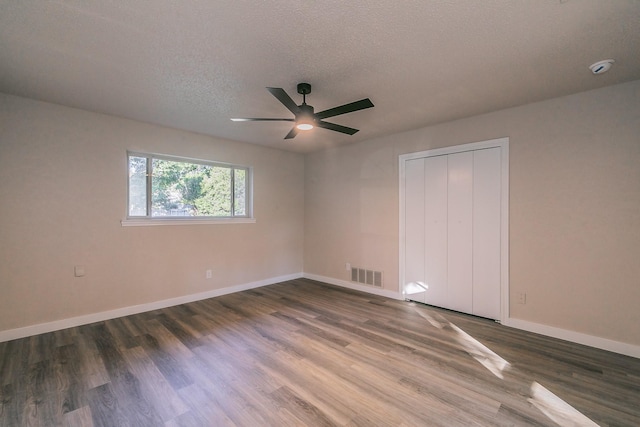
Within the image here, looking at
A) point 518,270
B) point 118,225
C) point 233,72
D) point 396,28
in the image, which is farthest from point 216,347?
point 518,270

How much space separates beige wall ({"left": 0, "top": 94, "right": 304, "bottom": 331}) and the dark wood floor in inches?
16.8

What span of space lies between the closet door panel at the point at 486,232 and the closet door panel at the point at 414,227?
70 centimetres

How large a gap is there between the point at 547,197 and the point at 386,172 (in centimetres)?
205

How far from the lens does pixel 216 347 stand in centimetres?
269

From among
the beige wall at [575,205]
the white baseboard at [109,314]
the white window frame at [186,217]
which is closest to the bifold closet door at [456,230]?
the beige wall at [575,205]

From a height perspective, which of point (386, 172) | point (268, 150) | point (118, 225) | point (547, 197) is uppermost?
point (268, 150)

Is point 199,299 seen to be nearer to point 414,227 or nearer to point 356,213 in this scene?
point 356,213

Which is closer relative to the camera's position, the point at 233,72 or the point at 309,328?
the point at 233,72

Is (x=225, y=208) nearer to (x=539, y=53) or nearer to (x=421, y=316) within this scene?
(x=421, y=316)

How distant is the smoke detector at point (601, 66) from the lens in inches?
86.8

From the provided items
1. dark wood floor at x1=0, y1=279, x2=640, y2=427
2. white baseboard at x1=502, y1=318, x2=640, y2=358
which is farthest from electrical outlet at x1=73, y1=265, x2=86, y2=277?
white baseboard at x1=502, y1=318, x2=640, y2=358

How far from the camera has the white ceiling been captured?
170 cm

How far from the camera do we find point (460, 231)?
3586 millimetres

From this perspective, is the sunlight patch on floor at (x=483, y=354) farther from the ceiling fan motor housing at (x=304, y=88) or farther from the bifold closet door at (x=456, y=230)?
the ceiling fan motor housing at (x=304, y=88)
